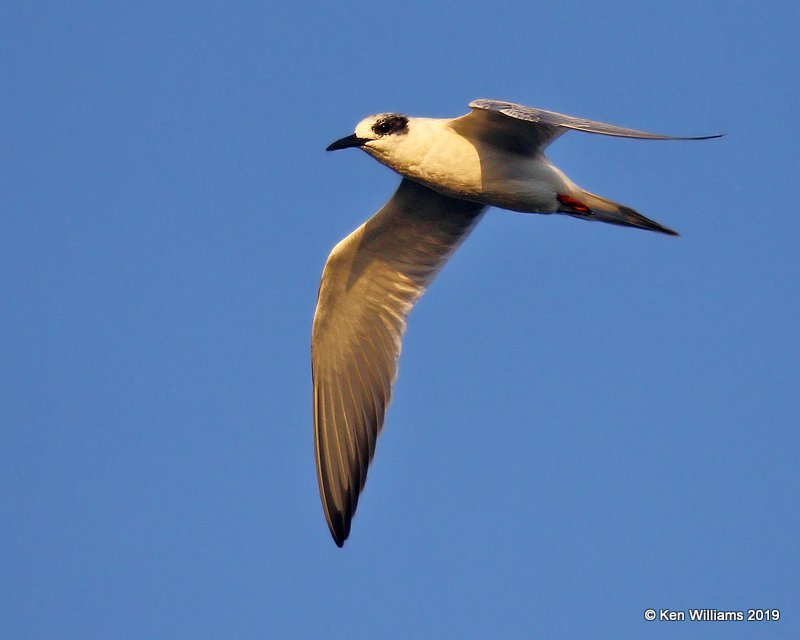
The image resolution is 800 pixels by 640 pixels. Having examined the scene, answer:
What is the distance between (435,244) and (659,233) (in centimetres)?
223

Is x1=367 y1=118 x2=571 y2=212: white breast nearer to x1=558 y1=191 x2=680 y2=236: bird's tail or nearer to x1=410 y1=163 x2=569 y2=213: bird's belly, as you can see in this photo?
x1=410 y1=163 x2=569 y2=213: bird's belly

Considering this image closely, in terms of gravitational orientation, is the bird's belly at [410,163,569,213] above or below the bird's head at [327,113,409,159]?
below

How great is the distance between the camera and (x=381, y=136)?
902 cm

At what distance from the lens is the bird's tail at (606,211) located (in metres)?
9.19

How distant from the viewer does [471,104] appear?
818 cm

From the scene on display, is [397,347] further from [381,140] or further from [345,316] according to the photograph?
[381,140]

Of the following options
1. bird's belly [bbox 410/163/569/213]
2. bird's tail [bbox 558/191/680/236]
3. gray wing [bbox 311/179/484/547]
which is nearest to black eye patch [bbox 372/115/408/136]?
bird's belly [bbox 410/163/569/213]

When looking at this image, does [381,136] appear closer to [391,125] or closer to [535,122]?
[391,125]

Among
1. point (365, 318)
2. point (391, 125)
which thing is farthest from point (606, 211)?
point (365, 318)

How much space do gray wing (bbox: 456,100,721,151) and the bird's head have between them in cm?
53

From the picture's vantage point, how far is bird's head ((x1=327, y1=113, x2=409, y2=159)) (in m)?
9.01

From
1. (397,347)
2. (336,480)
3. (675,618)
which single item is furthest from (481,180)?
(675,618)

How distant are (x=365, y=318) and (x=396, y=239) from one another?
2.68 feet

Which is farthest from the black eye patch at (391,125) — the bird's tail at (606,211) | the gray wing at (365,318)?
the bird's tail at (606,211)
